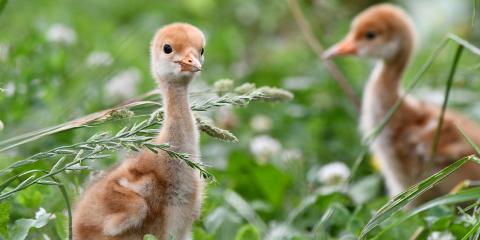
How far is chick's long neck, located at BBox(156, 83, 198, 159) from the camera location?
2.90 m

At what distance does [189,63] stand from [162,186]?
39 cm

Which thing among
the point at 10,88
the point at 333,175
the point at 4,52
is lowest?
the point at 10,88

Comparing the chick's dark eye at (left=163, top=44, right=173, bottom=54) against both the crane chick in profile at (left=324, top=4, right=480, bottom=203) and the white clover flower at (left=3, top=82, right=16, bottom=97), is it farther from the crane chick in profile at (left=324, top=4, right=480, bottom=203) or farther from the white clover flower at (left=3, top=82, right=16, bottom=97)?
the crane chick in profile at (left=324, top=4, right=480, bottom=203)

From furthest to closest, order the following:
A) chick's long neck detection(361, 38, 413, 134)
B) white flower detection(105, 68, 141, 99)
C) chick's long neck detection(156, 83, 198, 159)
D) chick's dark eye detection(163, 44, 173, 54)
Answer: white flower detection(105, 68, 141, 99) → chick's long neck detection(361, 38, 413, 134) → chick's dark eye detection(163, 44, 173, 54) → chick's long neck detection(156, 83, 198, 159)

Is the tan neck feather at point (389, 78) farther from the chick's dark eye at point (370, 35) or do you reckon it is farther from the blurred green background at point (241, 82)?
the blurred green background at point (241, 82)

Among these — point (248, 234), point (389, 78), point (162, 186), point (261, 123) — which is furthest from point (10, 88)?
point (389, 78)

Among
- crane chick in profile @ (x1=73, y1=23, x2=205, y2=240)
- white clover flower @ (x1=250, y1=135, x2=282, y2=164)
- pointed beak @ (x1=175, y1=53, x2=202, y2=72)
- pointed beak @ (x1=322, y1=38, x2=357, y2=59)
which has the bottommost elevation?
crane chick in profile @ (x1=73, y1=23, x2=205, y2=240)

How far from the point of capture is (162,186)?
285 centimetres

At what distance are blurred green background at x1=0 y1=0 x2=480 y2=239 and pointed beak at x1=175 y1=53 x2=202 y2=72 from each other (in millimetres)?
530

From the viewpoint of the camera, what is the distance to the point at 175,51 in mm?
3041

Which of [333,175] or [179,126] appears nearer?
[179,126]

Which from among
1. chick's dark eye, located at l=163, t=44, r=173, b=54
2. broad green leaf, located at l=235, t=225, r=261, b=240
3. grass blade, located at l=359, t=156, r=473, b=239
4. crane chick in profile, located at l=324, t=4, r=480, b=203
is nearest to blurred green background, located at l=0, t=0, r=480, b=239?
broad green leaf, located at l=235, t=225, r=261, b=240

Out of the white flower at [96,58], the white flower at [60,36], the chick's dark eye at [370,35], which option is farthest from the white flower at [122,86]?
the chick's dark eye at [370,35]

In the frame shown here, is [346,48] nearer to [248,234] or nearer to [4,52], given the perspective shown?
[4,52]
